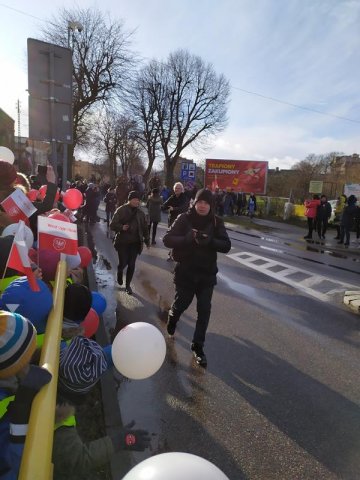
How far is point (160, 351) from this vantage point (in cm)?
253

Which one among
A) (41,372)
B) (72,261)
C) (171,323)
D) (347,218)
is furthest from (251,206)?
(41,372)

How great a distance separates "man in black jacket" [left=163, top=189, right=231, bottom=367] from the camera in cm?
446

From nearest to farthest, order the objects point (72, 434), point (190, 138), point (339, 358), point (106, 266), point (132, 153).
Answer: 1. point (72, 434)
2. point (339, 358)
3. point (106, 266)
4. point (190, 138)
5. point (132, 153)

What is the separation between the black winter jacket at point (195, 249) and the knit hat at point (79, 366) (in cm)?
221

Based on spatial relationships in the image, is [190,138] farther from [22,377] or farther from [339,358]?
[22,377]

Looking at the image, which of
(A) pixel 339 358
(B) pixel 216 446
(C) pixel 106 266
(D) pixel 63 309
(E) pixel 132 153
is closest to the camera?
(D) pixel 63 309

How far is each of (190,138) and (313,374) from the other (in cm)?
4003

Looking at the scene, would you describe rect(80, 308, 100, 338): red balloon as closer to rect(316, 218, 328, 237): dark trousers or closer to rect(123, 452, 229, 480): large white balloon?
rect(123, 452, 229, 480): large white balloon

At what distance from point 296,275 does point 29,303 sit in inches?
317

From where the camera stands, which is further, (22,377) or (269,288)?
(269,288)

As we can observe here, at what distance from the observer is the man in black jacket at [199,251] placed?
4465 millimetres

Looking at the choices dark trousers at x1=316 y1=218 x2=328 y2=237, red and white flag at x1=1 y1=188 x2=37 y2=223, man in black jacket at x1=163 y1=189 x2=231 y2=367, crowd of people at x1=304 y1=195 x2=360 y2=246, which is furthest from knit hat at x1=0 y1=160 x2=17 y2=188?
dark trousers at x1=316 y1=218 x2=328 y2=237

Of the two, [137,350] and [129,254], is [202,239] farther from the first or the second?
[129,254]

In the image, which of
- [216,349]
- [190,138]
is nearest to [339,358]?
[216,349]
